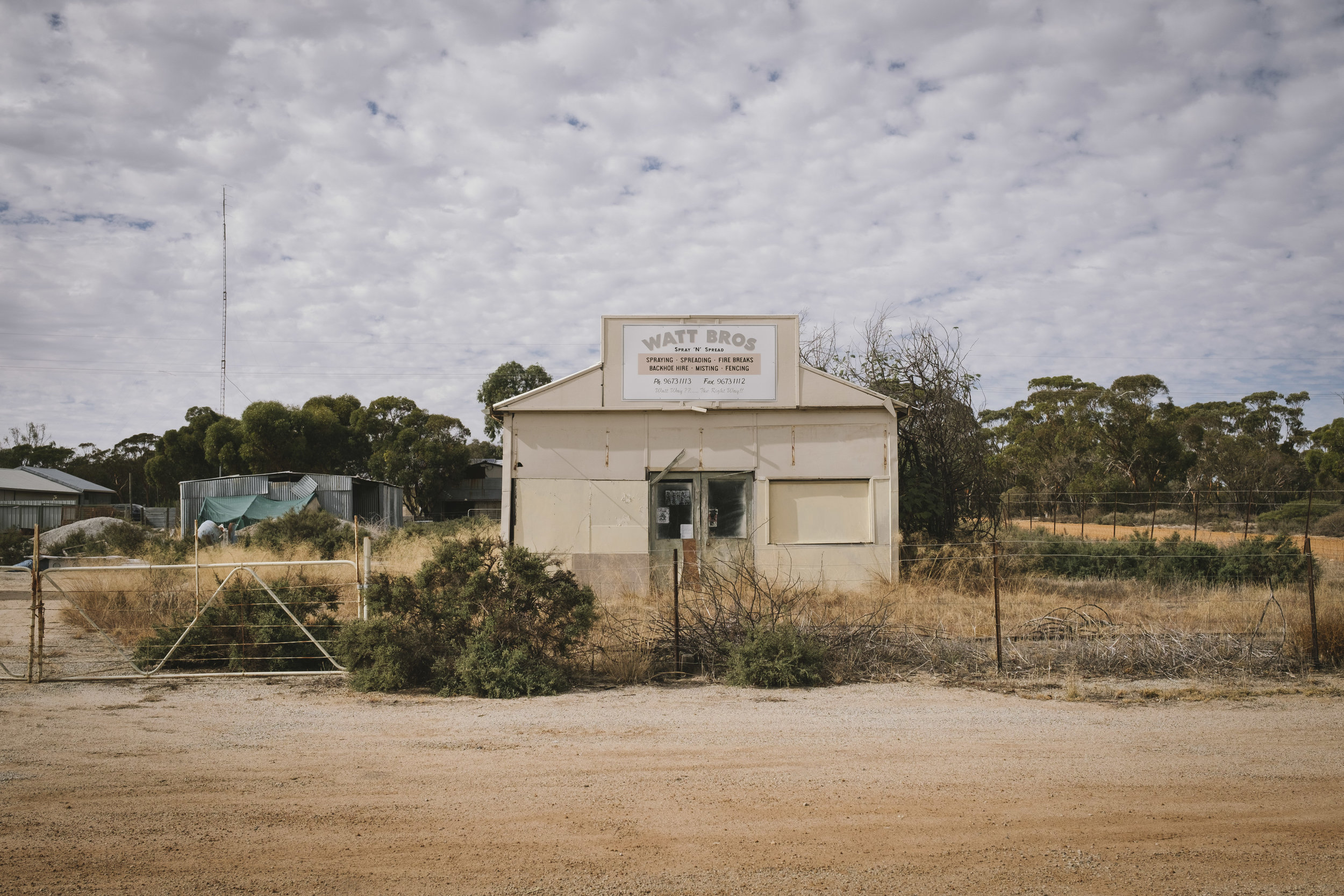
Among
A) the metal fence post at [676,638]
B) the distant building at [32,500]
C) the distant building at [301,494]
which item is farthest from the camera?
the distant building at [32,500]

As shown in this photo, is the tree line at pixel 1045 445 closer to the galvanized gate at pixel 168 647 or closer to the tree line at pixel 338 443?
the tree line at pixel 338 443

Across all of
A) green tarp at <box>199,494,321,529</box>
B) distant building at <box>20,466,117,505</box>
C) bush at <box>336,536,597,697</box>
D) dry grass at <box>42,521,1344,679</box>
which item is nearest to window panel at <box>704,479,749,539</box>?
dry grass at <box>42,521,1344,679</box>

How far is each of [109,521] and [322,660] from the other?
22.1 meters

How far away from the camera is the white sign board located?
14406 mm

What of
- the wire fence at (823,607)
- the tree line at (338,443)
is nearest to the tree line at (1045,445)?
the tree line at (338,443)

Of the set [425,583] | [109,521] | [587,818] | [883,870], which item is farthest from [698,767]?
[109,521]

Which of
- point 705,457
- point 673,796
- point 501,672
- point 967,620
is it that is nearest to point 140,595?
point 501,672

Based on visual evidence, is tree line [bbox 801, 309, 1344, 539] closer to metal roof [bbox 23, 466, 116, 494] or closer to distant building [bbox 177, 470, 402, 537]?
distant building [bbox 177, 470, 402, 537]

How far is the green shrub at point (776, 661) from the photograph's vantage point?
8.31m

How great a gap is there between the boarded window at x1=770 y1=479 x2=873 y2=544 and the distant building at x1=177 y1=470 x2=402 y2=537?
19783 mm

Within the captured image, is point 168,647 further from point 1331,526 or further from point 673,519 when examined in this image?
point 1331,526

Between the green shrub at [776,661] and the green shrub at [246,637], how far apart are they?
477 cm

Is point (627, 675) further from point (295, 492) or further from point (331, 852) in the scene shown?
point (295, 492)

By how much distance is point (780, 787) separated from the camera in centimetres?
530
